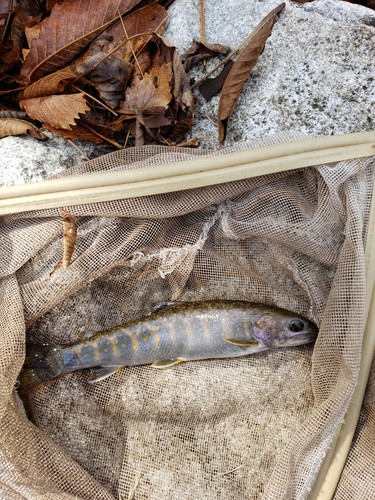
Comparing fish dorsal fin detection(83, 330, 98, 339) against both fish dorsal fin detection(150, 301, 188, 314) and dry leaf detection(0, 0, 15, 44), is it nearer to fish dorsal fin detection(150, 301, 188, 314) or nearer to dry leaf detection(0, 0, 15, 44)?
fish dorsal fin detection(150, 301, 188, 314)

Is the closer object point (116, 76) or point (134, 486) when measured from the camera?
point (134, 486)

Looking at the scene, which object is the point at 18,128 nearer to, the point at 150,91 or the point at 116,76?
the point at 116,76

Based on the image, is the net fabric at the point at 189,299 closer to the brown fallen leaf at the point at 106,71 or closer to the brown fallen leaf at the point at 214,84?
the brown fallen leaf at the point at 106,71

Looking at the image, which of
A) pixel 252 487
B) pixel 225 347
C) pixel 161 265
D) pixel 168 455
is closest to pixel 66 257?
pixel 161 265

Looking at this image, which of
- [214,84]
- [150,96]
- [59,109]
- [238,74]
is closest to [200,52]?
[214,84]

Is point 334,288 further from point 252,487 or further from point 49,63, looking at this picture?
point 49,63

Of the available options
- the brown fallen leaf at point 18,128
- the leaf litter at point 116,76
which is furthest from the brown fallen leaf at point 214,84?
the brown fallen leaf at point 18,128
